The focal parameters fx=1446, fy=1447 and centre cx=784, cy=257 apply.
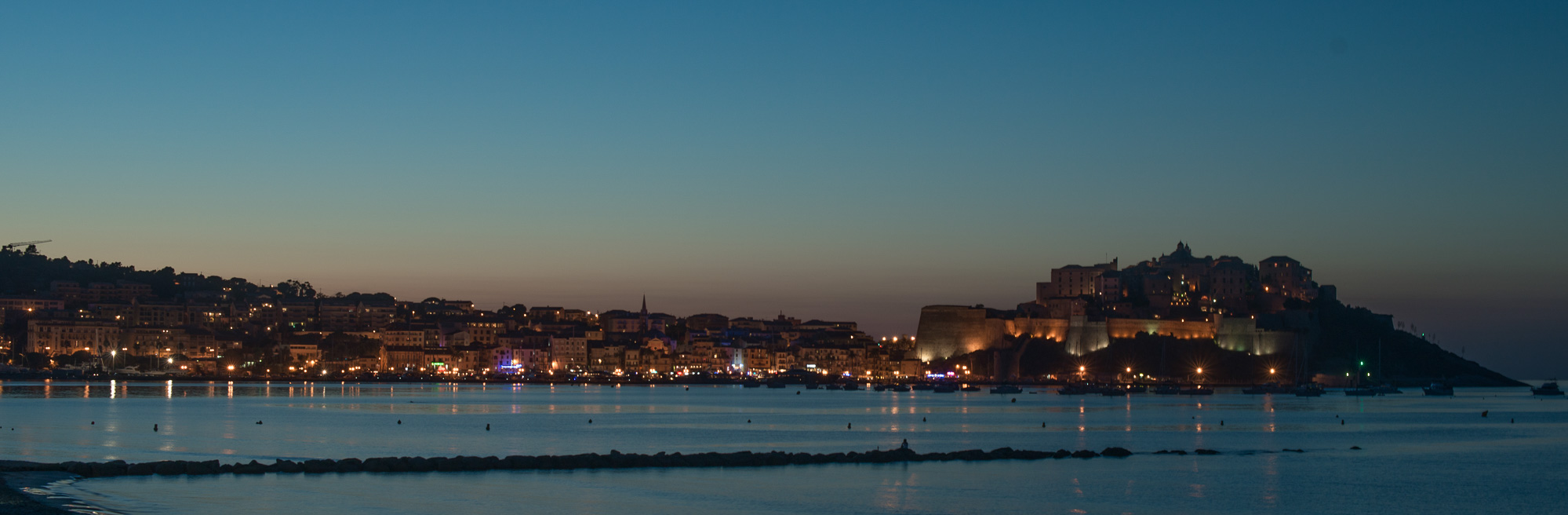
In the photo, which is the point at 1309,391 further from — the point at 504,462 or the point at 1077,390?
the point at 504,462

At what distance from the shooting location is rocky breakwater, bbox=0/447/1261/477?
21984 millimetres

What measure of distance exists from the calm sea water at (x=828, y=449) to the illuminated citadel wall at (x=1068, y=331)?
→ 734 inches

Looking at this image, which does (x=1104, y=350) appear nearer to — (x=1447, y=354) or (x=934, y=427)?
(x=1447, y=354)

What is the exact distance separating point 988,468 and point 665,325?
391 feet

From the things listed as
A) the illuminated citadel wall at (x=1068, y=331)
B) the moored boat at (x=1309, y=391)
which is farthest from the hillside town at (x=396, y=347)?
the moored boat at (x=1309, y=391)

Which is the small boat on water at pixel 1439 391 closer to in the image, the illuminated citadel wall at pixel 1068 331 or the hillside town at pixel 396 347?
the illuminated citadel wall at pixel 1068 331

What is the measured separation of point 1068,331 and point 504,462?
241ft

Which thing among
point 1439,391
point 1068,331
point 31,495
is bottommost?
point 1439,391

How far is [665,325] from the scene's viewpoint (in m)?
144

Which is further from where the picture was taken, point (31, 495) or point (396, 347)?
point (396, 347)

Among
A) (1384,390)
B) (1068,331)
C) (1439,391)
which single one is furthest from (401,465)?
(1439,391)

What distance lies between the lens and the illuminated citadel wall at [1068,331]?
290ft

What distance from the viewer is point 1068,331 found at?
94125mm

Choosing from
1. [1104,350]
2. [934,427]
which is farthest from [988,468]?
[1104,350]
